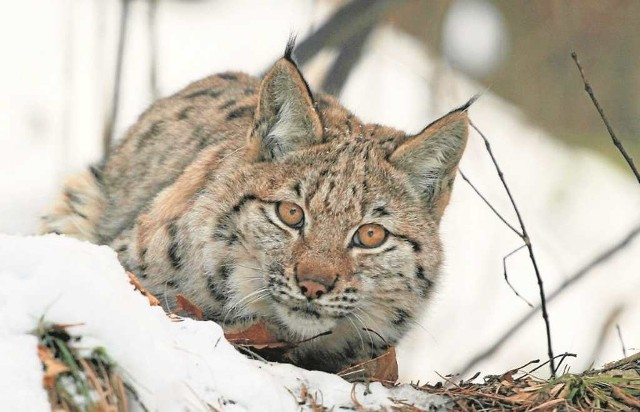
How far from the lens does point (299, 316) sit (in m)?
4.87

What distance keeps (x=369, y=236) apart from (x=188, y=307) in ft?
3.28

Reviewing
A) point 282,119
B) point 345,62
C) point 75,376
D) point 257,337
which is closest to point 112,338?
point 75,376

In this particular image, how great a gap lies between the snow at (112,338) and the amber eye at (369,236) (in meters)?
1.18

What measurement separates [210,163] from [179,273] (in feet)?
2.24

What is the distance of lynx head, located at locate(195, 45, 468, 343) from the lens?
16.0ft

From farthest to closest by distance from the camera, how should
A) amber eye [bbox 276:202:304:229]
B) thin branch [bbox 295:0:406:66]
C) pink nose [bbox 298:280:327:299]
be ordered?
thin branch [bbox 295:0:406:66] < amber eye [bbox 276:202:304:229] < pink nose [bbox 298:280:327:299]

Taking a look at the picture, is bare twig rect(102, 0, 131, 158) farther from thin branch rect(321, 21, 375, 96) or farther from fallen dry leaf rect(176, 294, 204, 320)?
fallen dry leaf rect(176, 294, 204, 320)

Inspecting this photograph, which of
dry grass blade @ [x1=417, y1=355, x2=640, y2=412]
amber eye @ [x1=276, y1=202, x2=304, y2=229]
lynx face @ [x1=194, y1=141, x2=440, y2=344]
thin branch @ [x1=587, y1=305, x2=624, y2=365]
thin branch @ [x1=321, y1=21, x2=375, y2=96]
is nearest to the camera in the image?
dry grass blade @ [x1=417, y1=355, x2=640, y2=412]

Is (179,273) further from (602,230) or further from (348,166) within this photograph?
(602,230)

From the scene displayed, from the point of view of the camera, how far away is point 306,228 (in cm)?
495

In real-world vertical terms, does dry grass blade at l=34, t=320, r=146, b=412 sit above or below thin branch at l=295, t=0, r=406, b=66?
below

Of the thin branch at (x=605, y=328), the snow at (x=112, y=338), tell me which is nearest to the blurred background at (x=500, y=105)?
the thin branch at (x=605, y=328)

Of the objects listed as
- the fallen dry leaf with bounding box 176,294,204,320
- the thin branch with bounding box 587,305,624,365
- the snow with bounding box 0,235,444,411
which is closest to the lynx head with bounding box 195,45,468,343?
the fallen dry leaf with bounding box 176,294,204,320

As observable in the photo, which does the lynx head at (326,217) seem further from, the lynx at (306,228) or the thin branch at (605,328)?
the thin branch at (605,328)
